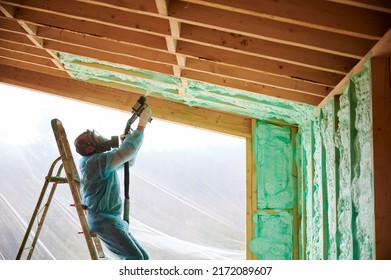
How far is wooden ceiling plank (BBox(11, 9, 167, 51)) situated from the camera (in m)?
3.12

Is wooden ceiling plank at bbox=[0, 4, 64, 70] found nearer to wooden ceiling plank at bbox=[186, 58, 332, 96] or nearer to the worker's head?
the worker's head

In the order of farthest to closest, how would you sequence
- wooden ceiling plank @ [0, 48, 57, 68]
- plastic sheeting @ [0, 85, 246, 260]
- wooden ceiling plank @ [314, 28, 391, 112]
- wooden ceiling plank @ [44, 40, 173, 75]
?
plastic sheeting @ [0, 85, 246, 260] < wooden ceiling plank @ [0, 48, 57, 68] < wooden ceiling plank @ [44, 40, 173, 75] < wooden ceiling plank @ [314, 28, 391, 112]

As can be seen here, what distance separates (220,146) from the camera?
22.3 feet

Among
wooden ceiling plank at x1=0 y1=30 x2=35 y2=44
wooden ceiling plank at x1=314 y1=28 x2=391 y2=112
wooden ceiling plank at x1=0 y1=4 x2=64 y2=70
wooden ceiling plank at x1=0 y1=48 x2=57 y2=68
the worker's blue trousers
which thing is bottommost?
the worker's blue trousers

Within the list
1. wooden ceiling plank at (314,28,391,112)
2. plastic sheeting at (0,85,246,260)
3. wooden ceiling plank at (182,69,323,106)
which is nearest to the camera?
wooden ceiling plank at (314,28,391,112)

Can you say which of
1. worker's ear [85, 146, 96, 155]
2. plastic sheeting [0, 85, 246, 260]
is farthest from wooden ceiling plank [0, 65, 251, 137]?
worker's ear [85, 146, 96, 155]

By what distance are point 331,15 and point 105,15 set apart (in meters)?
1.44

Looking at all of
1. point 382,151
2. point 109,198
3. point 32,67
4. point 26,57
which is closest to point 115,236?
point 109,198

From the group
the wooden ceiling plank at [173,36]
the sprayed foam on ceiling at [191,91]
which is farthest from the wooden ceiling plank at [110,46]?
the sprayed foam on ceiling at [191,91]

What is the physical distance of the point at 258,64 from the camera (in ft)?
9.98

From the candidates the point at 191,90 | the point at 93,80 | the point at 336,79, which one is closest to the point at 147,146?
the point at 93,80

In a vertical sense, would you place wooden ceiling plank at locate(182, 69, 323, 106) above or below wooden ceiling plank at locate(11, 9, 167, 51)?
below

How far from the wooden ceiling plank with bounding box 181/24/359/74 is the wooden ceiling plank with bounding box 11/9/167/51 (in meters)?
0.38

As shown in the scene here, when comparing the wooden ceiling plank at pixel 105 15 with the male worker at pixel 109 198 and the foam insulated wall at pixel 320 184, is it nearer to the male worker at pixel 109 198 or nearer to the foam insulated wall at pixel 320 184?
the male worker at pixel 109 198
